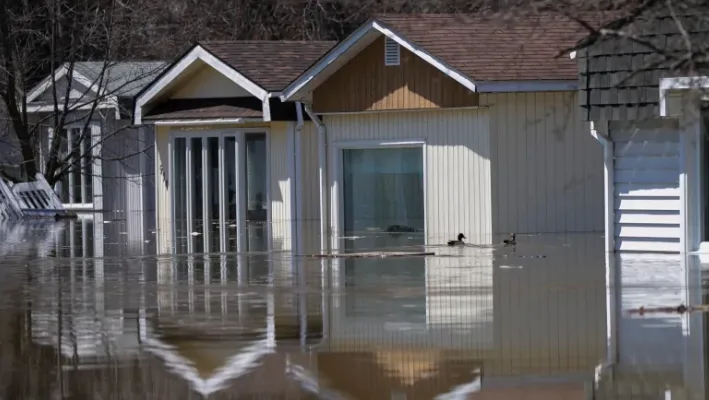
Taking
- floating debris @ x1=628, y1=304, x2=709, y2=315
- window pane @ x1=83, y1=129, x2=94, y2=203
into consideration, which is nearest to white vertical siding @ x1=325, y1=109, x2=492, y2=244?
floating debris @ x1=628, y1=304, x2=709, y2=315

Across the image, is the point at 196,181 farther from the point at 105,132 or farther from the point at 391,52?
the point at 391,52

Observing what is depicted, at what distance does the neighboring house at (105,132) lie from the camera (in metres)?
36.3

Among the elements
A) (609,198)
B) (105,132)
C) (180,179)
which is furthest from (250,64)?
(609,198)

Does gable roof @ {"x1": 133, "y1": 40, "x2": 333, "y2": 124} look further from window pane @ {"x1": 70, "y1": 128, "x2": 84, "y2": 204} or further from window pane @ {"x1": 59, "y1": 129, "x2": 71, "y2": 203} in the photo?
window pane @ {"x1": 59, "y1": 129, "x2": 71, "y2": 203}

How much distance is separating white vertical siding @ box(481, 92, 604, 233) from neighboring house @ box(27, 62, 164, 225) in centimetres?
1424

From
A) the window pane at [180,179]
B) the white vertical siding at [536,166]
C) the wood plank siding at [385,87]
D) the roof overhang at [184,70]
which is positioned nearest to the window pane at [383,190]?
the wood plank siding at [385,87]

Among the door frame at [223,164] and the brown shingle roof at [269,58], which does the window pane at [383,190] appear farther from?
the door frame at [223,164]

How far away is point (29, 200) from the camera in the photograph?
35094 mm

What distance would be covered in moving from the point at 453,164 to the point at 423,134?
2.84ft

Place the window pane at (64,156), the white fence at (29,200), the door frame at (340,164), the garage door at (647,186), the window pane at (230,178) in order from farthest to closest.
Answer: the window pane at (64,156) → the white fence at (29,200) → the window pane at (230,178) → the door frame at (340,164) → the garage door at (647,186)

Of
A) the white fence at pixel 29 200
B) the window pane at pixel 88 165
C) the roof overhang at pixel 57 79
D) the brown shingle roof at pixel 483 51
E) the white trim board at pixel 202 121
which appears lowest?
the white fence at pixel 29 200

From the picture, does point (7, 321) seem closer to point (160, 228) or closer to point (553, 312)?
point (553, 312)

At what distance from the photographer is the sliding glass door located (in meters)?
31.0

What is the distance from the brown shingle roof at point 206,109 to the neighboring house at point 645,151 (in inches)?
471
